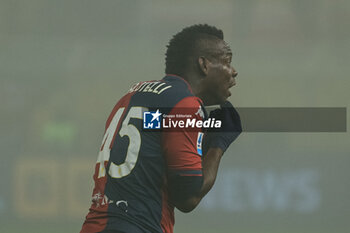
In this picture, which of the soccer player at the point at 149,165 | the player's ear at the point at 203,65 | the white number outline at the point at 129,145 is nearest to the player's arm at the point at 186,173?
the soccer player at the point at 149,165

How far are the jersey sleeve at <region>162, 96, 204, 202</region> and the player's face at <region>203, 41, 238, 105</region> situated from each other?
0.86 feet

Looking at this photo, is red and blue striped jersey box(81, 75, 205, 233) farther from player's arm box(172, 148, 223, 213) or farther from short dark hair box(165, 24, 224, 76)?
short dark hair box(165, 24, 224, 76)

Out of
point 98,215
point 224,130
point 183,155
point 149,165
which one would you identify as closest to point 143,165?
point 149,165

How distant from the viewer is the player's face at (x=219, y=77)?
90.3 inches

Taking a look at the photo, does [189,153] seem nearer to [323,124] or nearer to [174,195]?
[174,195]

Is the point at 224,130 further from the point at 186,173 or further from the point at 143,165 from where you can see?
the point at 143,165

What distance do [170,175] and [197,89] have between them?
437 mm

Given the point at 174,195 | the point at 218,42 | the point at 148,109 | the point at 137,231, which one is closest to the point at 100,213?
the point at 137,231

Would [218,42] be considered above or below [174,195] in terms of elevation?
above

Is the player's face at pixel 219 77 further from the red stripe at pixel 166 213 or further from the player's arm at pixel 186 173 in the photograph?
the red stripe at pixel 166 213

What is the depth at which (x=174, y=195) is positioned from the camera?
2.05 m

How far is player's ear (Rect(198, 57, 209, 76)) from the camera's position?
226 cm

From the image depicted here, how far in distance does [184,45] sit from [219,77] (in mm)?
210

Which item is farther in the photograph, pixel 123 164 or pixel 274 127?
pixel 274 127
